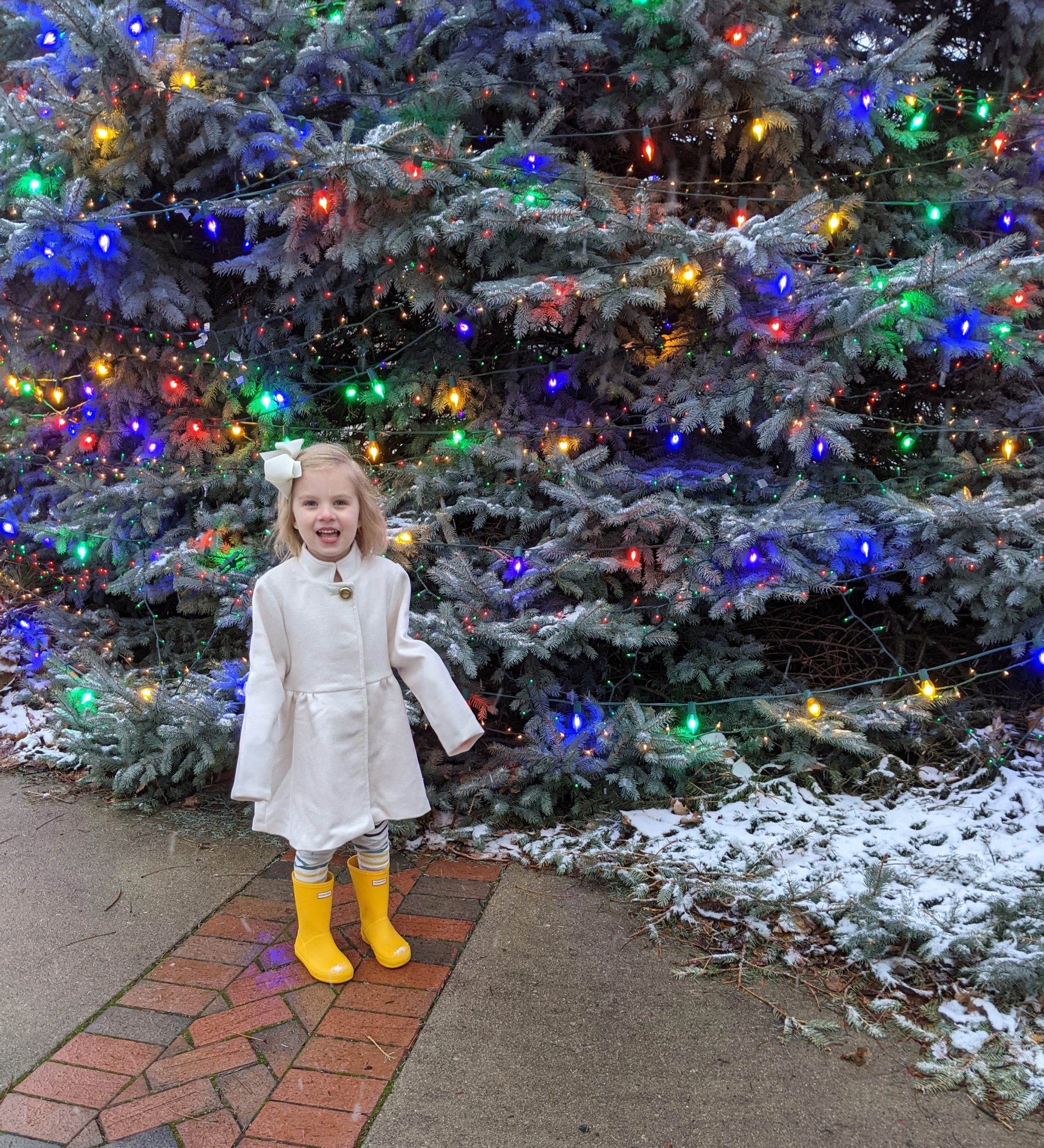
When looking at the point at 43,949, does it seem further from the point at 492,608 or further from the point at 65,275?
the point at 65,275

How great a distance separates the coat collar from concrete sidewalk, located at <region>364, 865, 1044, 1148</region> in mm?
1367

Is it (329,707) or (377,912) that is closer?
(329,707)

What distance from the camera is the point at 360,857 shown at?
2869 mm

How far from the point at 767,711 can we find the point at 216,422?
11.7 feet

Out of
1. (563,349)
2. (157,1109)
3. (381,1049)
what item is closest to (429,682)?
(381,1049)

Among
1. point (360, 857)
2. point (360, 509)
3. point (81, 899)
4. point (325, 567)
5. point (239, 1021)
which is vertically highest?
point (360, 509)

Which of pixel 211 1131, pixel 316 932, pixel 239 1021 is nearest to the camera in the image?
pixel 211 1131

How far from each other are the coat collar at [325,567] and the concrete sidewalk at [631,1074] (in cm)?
137

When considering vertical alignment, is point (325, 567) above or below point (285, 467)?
below

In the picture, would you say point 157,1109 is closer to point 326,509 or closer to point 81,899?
point 81,899

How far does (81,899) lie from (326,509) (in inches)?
74.1

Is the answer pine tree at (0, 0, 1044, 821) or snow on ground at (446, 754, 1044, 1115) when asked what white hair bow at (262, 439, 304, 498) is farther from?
snow on ground at (446, 754, 1044, 1115)

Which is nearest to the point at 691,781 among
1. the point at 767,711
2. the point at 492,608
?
the point at 767,711

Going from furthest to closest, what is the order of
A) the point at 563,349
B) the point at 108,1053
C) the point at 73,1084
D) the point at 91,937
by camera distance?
the point at 563,349 < the point at 91,937 < the point at 108,1053 < the point at 73,1084
